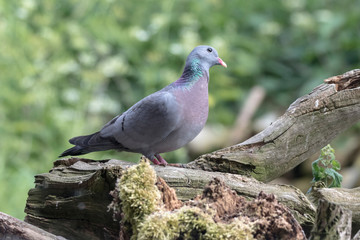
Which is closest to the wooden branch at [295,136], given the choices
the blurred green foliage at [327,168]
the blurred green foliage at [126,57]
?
the blurred green foliage at [327,168]

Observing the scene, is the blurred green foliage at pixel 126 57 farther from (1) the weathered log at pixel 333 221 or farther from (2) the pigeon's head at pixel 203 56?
(1) the weathered log at pixel 333 221

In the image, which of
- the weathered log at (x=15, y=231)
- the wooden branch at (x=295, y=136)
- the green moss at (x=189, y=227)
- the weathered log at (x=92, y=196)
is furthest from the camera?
the wooden branch at (x=295, y=136)

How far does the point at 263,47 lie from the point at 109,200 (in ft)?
10.4

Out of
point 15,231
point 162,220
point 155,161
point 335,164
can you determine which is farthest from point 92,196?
point 335,164

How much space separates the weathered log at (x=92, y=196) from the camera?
1816 millimetres

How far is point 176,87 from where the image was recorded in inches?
90.3

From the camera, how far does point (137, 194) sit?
1521 millimetres

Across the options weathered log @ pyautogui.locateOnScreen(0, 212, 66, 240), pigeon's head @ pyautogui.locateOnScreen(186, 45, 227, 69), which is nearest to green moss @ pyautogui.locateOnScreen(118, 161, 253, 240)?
→ weathered log @ pyautogui.locateOnScreen(0, 212, 66, 240)

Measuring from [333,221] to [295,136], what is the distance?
0.85 m

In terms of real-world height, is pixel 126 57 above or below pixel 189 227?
above

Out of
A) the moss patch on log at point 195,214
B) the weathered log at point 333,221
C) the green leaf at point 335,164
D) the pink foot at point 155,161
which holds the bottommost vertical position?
the weathered log at point 333,221

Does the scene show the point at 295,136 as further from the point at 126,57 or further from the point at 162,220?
the point at 126,57

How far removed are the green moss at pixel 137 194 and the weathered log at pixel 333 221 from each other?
18.8 inches

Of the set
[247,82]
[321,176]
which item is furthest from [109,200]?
[247,82]
